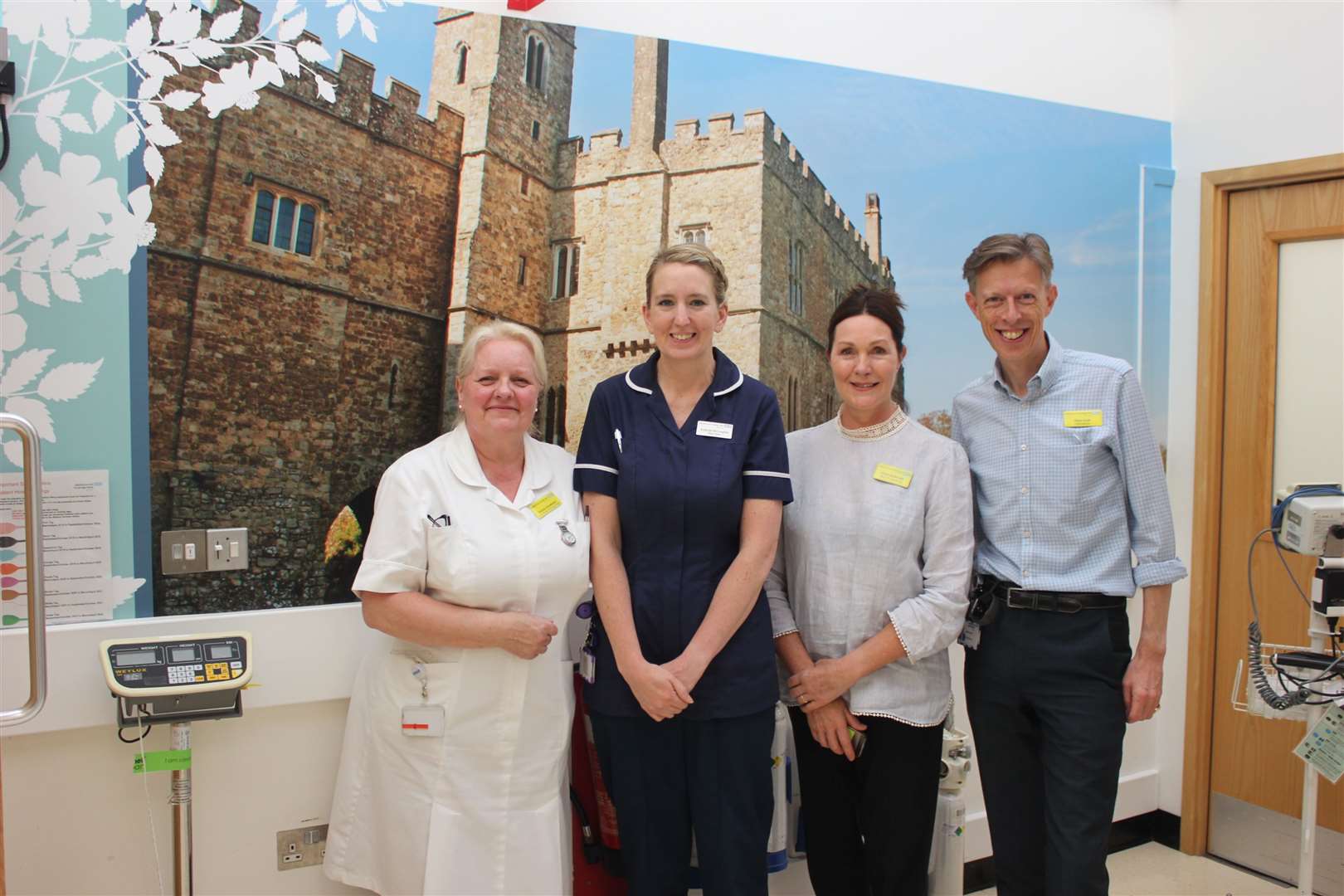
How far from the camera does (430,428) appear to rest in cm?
238

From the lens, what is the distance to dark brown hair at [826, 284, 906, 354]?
2.04m

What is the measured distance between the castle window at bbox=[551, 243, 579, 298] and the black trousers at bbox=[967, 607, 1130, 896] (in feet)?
4.81

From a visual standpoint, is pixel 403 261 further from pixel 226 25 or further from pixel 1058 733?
pixel 1058 733

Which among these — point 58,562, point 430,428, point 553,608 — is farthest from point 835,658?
point 58,562

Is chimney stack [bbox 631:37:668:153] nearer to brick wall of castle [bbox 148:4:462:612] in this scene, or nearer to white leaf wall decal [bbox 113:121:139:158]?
brick wall of castle [bbox 148:4:462:612]

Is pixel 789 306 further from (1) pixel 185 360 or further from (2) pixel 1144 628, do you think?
(1) pixel 185 360

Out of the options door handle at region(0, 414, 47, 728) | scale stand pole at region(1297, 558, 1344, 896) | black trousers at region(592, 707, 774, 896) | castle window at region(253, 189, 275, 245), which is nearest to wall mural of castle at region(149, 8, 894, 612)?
castle window at region(253, 189, 275, 245)

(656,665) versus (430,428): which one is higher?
(430,428)

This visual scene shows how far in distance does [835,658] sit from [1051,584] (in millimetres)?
531

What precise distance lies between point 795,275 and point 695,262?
39.0 inches

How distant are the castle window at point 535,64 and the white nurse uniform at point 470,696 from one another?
1.10 meters

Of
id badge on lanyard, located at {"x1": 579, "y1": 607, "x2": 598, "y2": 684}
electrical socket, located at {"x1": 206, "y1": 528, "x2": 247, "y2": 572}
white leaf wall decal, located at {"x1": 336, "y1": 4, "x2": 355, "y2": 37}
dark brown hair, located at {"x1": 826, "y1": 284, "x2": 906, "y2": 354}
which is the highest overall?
white leaf wall decal, located at {"x1": 336, "y1": 4, "x2": 355, "y2": 37}

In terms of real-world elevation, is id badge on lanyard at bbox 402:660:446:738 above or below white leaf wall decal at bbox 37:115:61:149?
below

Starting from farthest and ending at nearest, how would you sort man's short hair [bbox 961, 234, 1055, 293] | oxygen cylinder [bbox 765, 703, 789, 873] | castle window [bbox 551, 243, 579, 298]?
castle window [bbox 551, 243, 579, 298] → oxygen cylinder [bbox 765, 703, 789, 873] → man's short hair [bbox 961, 234, 1055, 293]
